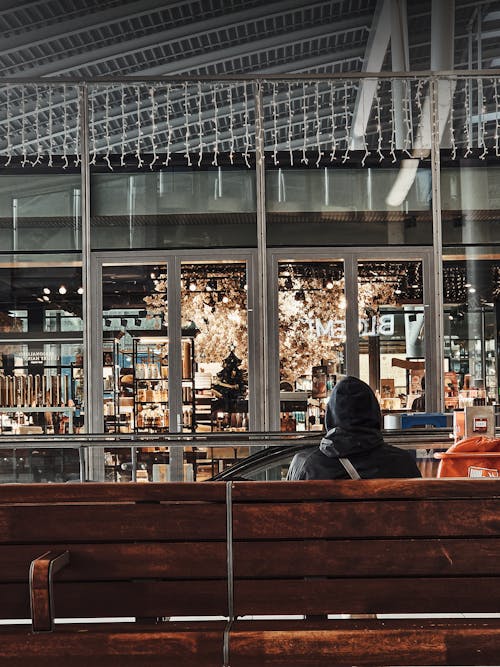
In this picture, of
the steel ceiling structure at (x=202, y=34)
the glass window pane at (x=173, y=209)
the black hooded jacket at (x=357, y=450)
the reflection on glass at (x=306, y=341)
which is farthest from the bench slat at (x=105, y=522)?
the steel ceiling structure at (x=202, y=34)

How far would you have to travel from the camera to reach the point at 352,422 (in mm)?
3842

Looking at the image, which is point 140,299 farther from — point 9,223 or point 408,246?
point 408,246

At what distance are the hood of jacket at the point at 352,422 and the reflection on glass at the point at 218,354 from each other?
668 cm

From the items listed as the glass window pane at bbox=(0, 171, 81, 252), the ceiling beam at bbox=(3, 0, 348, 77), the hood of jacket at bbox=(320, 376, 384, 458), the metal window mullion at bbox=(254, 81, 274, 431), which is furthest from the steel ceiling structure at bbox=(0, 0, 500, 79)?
the hood of jacket at bbox=(320, 376, 384, 458)

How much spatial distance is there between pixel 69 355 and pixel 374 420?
23.8 feet

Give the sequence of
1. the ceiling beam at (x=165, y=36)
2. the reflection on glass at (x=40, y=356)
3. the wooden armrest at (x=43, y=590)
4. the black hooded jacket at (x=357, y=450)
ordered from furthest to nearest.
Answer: the ceiling beam at (x=165, y=36) → the reflection on glass at (x=40, y=356) → the black hooded jacket at (x=357, y=450) → the wooden armrest at (x=43, y=590)

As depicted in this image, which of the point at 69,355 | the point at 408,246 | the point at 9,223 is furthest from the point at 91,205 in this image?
the point at 408,246

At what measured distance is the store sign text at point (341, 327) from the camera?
1063cm

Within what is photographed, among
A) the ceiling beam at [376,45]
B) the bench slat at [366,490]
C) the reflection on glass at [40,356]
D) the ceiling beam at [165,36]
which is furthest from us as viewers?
the ceiling beam at [165,36]

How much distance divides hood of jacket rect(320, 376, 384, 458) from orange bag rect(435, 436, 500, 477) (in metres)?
0.80

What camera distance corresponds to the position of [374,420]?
12.8ft

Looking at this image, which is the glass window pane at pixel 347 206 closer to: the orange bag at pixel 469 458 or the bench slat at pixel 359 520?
the orange bag at pixel 469 458

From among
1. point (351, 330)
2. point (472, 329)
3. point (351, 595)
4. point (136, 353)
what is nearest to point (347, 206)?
point (351, 330)

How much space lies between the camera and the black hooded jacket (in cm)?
381
